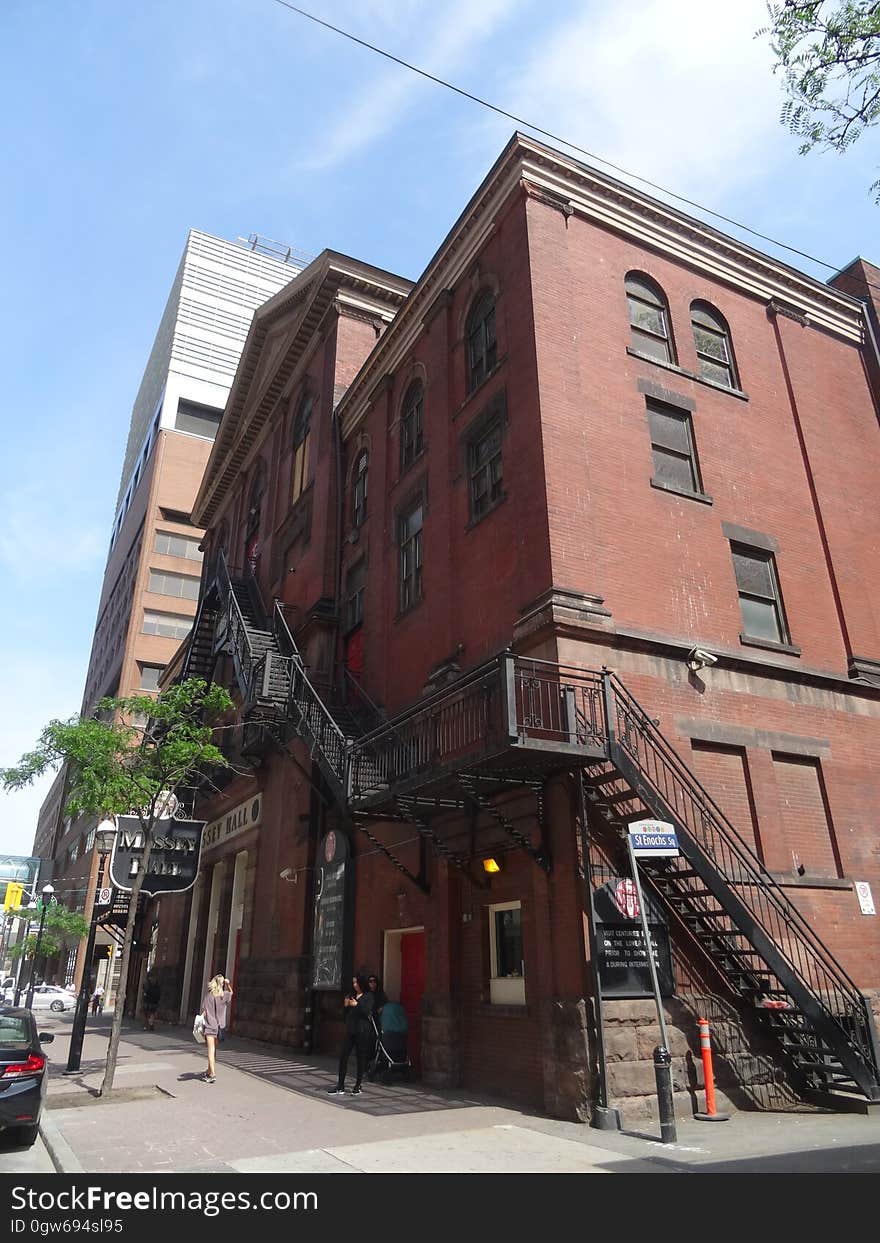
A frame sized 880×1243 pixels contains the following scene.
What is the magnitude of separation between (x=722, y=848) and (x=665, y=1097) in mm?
4477

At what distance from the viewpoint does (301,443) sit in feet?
93.6

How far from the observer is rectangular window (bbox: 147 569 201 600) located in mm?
62812

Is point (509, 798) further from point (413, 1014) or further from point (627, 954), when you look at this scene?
point (413, 1014)

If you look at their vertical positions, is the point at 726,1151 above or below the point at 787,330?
below

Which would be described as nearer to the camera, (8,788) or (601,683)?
(601,683)

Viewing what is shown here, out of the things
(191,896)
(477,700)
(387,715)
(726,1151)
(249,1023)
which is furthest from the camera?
(191,896)

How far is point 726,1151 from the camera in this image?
27.7ft

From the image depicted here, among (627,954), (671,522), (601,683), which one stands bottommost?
(627,954)

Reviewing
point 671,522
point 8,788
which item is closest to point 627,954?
point 671,522

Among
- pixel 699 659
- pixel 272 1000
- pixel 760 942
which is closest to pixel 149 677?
pixel 272 1000

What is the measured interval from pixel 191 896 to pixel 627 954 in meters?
24.1

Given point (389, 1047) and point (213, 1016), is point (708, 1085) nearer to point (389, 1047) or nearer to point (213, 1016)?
point (389, 1047)

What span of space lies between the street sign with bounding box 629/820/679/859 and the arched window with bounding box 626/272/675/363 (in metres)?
10.6
